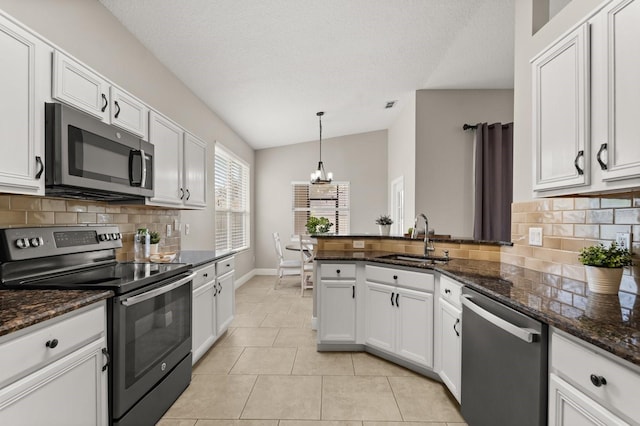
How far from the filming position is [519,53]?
8.09 ft

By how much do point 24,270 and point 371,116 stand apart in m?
5.38

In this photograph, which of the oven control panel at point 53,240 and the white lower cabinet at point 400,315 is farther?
the white lower cabinet at point 400,315

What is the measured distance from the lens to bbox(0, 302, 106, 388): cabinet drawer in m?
1.10

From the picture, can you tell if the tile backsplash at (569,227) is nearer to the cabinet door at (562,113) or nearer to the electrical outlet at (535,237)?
the electrical outlet at (535,237)

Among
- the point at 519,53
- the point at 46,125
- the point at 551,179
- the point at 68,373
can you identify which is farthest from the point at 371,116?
the point at 68,373

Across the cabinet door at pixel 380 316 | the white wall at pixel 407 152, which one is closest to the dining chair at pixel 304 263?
the white wall at pixel 407 152

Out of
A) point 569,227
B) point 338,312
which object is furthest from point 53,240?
point 569,227

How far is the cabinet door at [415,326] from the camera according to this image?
2555 millimetres

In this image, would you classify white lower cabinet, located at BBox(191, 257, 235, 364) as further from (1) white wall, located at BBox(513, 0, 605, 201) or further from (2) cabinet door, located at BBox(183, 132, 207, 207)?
(1) white wall, located at BBox(513, 0, 605, 201)

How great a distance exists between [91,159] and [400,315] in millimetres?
2434

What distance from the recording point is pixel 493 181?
456cm

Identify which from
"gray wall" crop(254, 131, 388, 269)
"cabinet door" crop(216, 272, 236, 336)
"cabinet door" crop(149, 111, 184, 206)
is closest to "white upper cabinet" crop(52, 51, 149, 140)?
"cabinet door" crop(149, 111, 184, 206)

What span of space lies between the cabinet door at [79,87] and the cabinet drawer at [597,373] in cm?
247

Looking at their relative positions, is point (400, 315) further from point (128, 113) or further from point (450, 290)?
point (128, 113)
